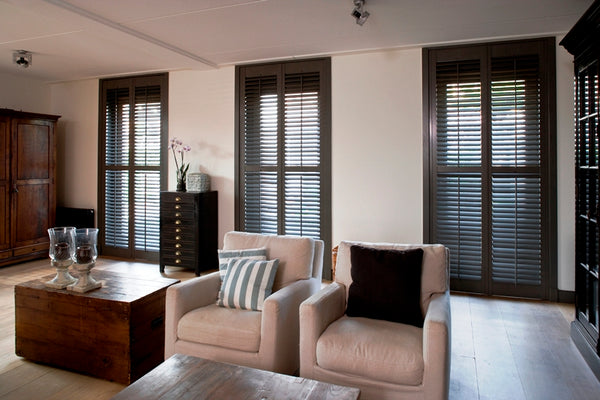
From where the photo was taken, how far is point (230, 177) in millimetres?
5305

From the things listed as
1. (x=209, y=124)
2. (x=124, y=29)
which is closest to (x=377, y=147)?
(x=209, y=124)

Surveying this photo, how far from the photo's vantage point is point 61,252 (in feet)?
8.64

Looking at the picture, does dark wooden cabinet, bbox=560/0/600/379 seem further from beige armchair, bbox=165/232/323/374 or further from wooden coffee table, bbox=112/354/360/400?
wooden coffee table, bbox=112/354/360/400

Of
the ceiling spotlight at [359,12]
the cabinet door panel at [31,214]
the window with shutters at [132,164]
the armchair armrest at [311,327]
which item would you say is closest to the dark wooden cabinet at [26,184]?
the cabinet door panel at [31,214]

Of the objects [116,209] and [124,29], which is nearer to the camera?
[124,29]

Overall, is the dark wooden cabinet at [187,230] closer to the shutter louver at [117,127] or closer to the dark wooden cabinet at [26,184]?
the shutter louver at [117,127]

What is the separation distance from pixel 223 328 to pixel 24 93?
5.66 m

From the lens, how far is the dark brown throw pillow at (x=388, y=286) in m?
2.30

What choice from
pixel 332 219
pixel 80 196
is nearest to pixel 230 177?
pixel 332 219

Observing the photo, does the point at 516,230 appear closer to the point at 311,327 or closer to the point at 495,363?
the point at 495,363

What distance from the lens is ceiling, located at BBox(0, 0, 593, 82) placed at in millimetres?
3381

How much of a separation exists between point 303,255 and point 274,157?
2.47 m

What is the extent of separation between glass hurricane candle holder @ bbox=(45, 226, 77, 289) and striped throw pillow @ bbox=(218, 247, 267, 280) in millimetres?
944

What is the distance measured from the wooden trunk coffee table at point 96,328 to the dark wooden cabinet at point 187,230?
219cm
